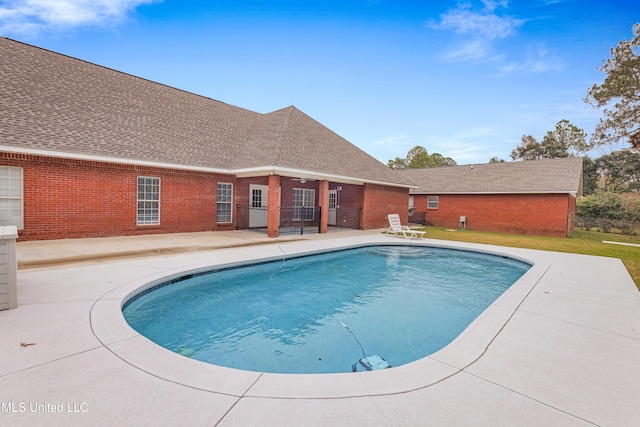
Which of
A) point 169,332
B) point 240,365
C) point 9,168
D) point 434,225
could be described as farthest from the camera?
point 434,225

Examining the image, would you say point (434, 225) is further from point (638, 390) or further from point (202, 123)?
point (638, 390)

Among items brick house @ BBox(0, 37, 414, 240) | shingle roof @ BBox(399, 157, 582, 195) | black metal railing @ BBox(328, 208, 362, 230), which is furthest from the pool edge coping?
shingle roof @ BBox(399, 157, 582, 195)

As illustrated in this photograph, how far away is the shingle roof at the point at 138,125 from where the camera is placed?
9.52 metres

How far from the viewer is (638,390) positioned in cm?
278

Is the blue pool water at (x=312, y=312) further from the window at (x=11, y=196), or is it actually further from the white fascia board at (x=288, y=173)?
the window at (x=11, y=196)

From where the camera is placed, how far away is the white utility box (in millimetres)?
3936

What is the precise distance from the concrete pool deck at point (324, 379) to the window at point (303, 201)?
12.8 meters

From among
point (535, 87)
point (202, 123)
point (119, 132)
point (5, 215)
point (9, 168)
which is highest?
point (535, 87)

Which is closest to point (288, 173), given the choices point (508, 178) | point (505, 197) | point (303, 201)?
point (303, 201)

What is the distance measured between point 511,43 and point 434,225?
13.1 metres

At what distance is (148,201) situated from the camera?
11.7m

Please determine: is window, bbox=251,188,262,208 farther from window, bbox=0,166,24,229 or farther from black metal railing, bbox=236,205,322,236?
window, bbox=0,166,24,229

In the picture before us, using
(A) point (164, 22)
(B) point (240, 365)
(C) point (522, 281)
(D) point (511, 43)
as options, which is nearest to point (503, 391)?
(B) point (240, 365)

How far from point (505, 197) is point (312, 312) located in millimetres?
19396
